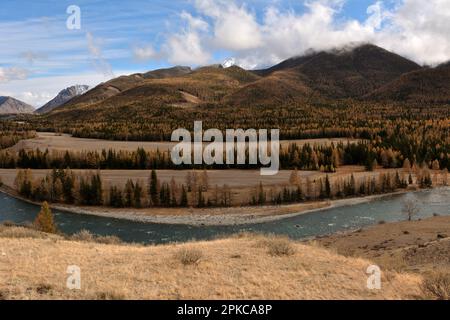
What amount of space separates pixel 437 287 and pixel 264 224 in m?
68.1

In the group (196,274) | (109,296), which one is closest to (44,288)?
(109,296)

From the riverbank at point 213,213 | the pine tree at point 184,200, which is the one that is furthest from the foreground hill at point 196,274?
the pine tree at point 184,200

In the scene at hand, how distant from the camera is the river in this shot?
77438mm

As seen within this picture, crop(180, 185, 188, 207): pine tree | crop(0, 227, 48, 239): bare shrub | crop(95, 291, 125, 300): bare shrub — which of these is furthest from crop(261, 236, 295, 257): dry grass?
crop(180, 185, 188, 207): pine tree

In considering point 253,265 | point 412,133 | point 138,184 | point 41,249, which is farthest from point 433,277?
point 412,133

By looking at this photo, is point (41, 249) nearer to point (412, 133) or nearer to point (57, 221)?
point (57, 221)

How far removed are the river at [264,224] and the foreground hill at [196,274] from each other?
149ft

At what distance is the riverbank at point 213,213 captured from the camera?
9050cm

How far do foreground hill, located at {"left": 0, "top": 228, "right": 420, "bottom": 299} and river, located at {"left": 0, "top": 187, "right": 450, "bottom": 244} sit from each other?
45.3 metres

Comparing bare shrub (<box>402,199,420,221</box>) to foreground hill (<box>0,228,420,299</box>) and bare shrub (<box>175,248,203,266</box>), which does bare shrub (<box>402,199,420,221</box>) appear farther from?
bare shrub (<box>175,248,203,266</box>)

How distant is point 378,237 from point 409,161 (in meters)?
90.7

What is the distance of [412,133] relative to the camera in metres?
182

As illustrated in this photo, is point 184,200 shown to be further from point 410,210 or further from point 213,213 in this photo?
point 410,210

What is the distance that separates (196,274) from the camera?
67.8ft
